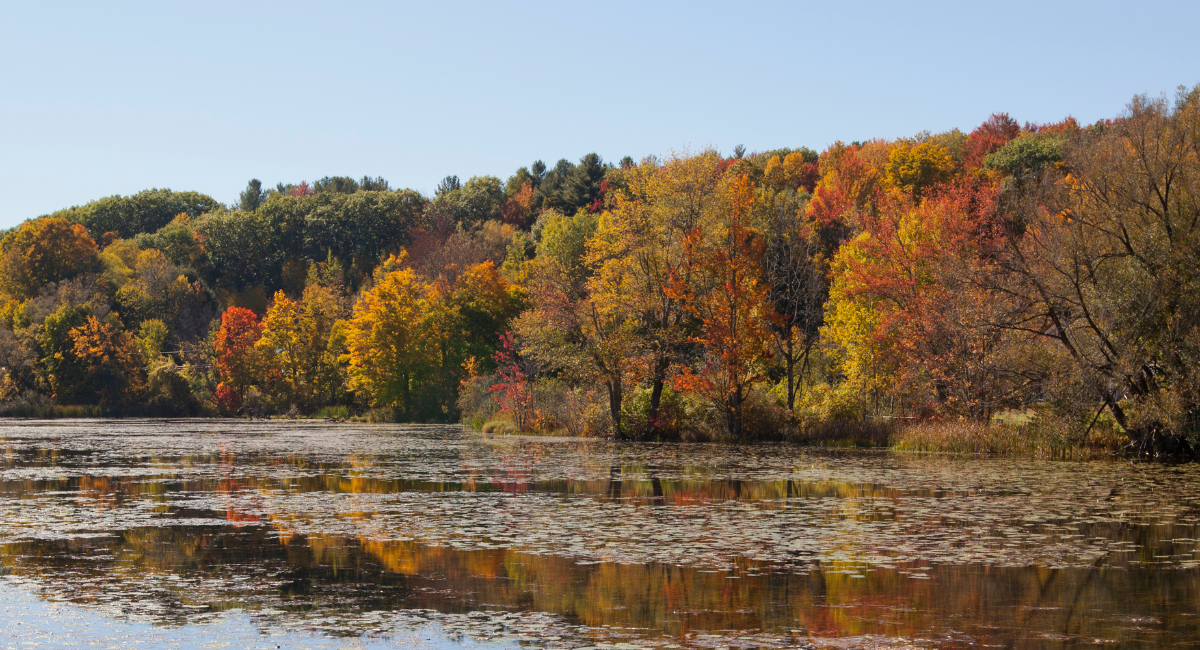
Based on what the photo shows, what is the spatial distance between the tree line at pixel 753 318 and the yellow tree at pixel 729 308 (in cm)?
10

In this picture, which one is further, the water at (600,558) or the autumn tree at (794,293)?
the autumn tree at (794,293)

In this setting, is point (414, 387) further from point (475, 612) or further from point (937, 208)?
point (475, 612)

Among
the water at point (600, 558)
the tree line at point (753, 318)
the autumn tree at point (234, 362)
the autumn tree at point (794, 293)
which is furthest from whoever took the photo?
the autumn tree at point (234, 362)

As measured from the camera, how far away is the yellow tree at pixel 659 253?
4097 cm

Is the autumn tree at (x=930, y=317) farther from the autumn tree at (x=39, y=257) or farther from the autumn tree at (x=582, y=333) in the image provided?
A: the autumn tree at (x=39, y=257)

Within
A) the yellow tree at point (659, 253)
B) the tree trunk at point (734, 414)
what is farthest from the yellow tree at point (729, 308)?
the yellow tree at point (659, 253)

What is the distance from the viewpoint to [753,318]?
40750 millimetres

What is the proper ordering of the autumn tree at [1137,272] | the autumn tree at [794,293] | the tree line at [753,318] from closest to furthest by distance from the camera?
the autumn tree at [1137,272] < the tree line at [753,318] < the autumn tree at [794,293]

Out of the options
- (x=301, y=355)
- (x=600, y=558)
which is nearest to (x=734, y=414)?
(x=600, y=558)

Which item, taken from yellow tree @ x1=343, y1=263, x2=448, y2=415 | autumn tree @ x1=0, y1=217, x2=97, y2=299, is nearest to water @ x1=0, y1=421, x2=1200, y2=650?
yellow tree @ x1=343, y1=263, x2=448, y2=415

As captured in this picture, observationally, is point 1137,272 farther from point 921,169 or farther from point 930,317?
point 921,169

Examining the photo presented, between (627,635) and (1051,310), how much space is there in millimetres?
26733

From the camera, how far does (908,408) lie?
4041 centimetres

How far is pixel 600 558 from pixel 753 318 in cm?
2840
